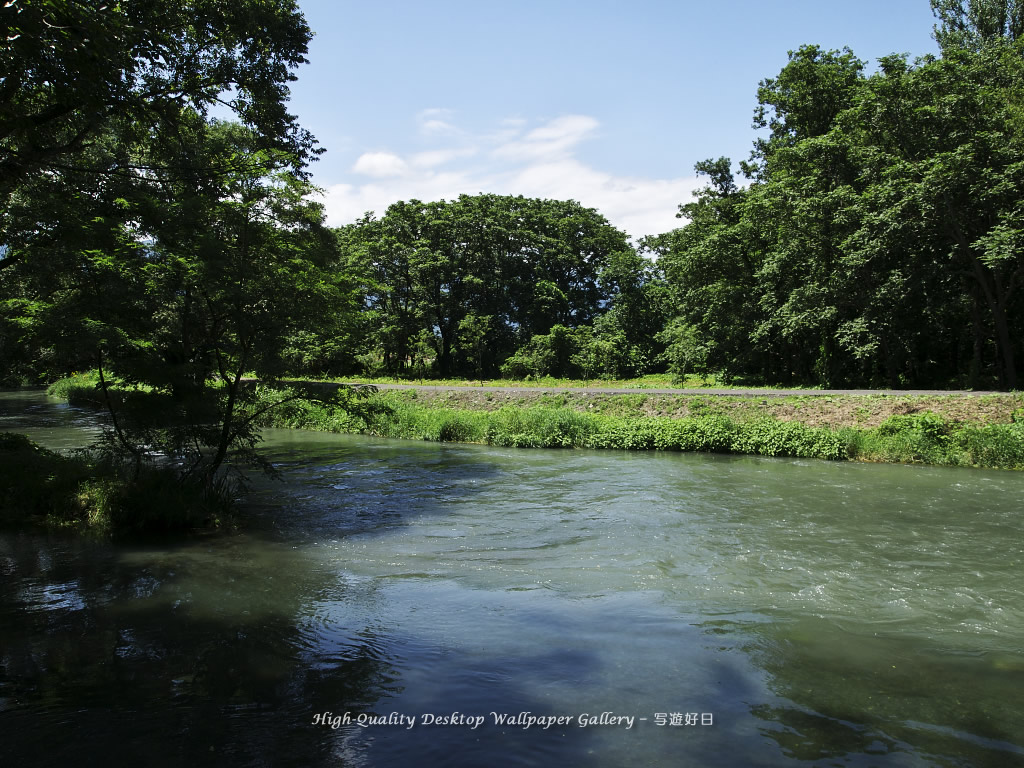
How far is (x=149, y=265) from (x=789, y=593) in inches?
481

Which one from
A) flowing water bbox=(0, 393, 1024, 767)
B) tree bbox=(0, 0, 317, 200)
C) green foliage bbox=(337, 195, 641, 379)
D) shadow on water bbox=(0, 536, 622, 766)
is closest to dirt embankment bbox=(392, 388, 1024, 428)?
flowing water bbox=(0, 393, 1024, 767)

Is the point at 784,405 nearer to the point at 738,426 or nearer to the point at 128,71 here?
the point at 738,426

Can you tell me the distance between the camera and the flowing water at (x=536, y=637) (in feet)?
15.5

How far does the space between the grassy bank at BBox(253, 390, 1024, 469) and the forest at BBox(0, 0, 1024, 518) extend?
8.98ft

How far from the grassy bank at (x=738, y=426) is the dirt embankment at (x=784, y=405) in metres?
0.04

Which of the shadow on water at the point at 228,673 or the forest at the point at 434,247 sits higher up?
the forest at the point at 434,247

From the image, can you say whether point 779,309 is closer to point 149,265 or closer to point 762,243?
point 762,243

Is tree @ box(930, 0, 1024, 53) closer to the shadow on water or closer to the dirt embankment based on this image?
the dirt embankment

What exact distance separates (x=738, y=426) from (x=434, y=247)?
3661 cm

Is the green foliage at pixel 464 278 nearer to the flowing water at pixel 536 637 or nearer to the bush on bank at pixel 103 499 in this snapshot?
the bush on bank at pixel 103 499

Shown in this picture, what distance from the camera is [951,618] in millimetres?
7234

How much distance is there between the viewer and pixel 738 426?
20.0m

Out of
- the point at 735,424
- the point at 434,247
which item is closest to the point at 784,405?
the point at 735,424

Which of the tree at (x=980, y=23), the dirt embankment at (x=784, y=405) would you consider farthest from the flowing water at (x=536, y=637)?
the tree at (x=980, y=23)
